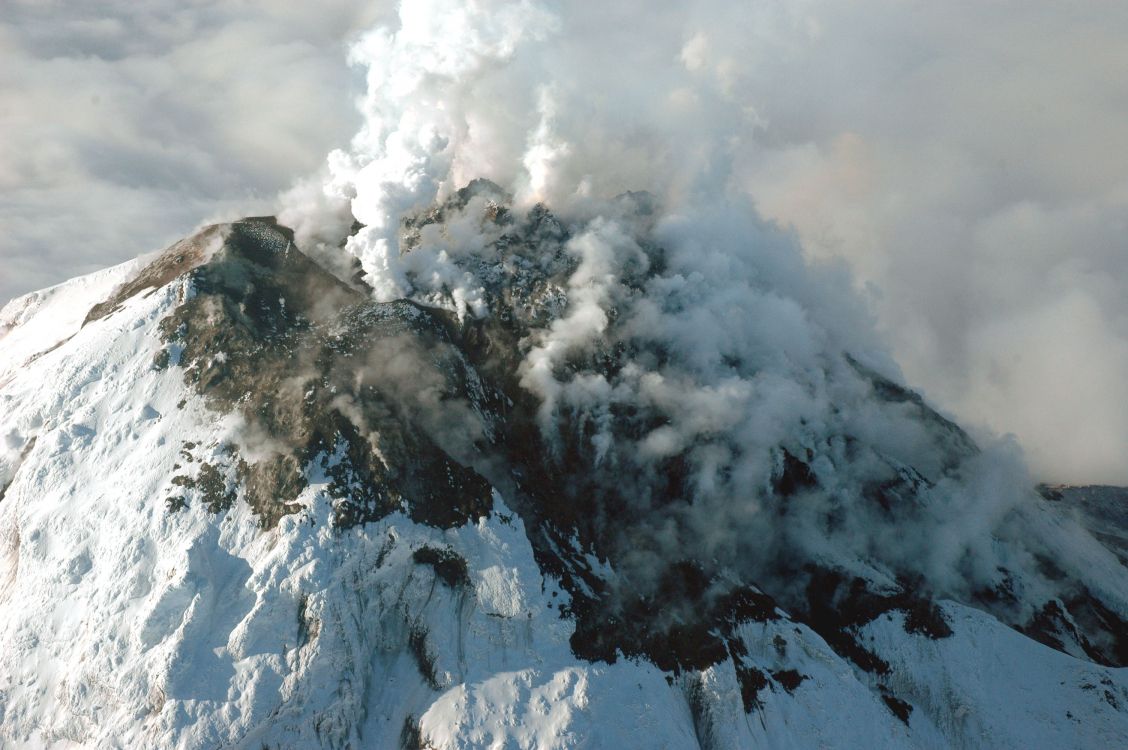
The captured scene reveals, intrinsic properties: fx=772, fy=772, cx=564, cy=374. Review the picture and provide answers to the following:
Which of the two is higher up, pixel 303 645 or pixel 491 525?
pixel 491 525

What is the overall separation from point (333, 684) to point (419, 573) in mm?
16137

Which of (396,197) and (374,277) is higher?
(396,197)

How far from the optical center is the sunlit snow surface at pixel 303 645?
85438mm

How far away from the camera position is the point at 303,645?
292ft

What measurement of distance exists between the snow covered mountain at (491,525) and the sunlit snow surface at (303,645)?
38cm

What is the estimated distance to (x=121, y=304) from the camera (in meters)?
130

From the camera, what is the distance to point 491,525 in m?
105

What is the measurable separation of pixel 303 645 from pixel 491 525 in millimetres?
27724

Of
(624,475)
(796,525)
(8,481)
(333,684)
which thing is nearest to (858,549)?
(796,525)

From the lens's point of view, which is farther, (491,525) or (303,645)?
(491,525)

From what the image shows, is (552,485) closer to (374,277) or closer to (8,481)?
(374,277)

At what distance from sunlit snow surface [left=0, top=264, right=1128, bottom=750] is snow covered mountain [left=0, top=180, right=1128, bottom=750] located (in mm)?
378

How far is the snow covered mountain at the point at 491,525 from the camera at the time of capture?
89562 millimetres

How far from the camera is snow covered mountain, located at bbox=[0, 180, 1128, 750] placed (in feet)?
294
